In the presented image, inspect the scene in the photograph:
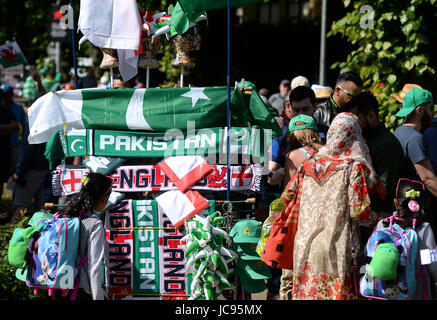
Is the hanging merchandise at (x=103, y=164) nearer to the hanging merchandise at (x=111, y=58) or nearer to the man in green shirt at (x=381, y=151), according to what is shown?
the hanging merchandise at (x=111, y=58)

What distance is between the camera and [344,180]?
14.6 feet

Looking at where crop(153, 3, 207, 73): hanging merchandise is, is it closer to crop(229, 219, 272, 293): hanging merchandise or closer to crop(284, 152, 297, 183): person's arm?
crop(284, 152, 297, 183): person's arm

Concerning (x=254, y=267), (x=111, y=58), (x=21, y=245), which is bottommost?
(x=254, y=267)

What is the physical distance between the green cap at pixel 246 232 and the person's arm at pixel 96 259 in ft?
3.47

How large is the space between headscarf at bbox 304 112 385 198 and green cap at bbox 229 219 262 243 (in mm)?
830

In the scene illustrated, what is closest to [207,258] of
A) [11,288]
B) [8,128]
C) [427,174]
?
[11,288]

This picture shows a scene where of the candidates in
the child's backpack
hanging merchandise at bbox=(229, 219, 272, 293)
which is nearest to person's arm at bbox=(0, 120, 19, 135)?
hanging merchandise at bbox=(229, 219, 272, 293)

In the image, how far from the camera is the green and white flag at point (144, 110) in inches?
211

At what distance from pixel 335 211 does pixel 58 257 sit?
1.87 metres

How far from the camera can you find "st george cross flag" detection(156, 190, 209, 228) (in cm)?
525

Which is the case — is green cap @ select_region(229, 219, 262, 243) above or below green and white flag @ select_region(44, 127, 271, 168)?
below

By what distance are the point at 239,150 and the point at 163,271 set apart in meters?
1.12

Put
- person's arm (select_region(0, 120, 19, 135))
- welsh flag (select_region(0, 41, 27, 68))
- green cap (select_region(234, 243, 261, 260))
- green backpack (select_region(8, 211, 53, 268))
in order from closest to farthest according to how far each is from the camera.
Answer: green backpack (select_region(8, 211, 53, 268)) → green cap (select_region(234, 243, 261, 260)) → person's arm (select_region(0, 120, 19, 135)) → welsh flag (select_region(0, 41, 27, 68))

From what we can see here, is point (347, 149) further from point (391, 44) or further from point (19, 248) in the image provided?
point (391, 44)
